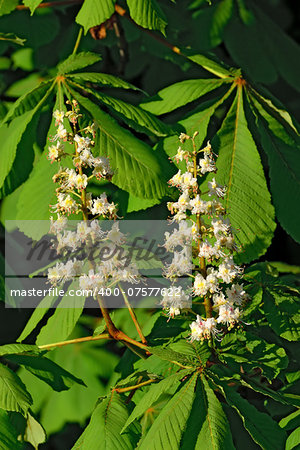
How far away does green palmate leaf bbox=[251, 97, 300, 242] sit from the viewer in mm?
1524

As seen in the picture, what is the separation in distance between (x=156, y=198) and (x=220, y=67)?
0.44 metres

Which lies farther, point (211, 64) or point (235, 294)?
point (211, 64)

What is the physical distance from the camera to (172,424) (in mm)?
1050

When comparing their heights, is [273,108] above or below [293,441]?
above

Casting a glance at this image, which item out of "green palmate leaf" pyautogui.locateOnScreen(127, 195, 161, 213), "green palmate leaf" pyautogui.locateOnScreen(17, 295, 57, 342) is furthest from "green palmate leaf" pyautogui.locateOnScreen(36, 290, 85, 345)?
"green palmate leaf" pyautogui.locateOnScreen(127, 195, 161, 213)

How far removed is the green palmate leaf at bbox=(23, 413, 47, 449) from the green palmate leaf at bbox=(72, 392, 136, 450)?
0.58 ft

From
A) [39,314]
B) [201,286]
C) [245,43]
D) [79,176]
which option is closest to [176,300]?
[201,286]

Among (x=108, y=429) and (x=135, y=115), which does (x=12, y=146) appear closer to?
(x=135, y=115)

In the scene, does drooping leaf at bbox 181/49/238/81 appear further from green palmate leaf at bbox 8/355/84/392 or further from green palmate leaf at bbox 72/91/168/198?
green palmate leaf at bbox 8/355/84/392

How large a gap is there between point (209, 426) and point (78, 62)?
0.91 meters

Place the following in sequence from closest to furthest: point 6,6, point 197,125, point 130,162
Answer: point 130,162 < point 197,125 < point 6,6

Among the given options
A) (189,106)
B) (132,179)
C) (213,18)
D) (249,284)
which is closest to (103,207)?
(132,179)

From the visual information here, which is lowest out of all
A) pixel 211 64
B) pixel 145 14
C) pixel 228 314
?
pixel 228 314

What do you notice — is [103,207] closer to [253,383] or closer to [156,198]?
[156,198]
